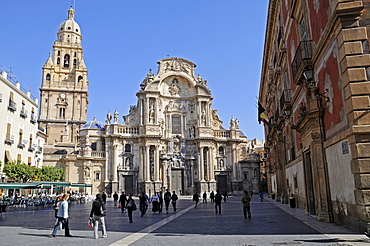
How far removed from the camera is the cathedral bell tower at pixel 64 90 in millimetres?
69250

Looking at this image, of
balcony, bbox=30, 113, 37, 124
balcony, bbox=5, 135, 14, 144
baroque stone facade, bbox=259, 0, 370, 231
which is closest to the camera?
baroque stone facade, bbox=259, 0, 370, 231

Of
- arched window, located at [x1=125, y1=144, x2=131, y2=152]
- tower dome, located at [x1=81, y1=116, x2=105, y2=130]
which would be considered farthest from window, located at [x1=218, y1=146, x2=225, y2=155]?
tower dome, located at [x1=81, y1=116, x2=105, y2=130]

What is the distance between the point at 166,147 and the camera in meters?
50.2

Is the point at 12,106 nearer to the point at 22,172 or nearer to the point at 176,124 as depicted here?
the point at 22,172

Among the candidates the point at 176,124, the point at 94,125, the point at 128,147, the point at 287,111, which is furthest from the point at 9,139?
the point at 287,111

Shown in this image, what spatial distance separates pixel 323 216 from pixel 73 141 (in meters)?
63.4

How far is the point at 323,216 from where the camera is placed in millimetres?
12781

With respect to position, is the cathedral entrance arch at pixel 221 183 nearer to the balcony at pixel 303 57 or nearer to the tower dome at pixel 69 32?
the balcony at pixel 303 57

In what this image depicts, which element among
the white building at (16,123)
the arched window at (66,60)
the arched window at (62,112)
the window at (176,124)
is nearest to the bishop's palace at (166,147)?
the window at (176,124)

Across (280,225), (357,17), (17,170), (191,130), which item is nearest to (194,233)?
(280,225)

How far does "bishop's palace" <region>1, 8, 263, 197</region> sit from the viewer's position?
47062mm

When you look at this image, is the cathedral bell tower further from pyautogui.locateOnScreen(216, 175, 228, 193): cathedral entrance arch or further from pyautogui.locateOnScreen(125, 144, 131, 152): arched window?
pyautogui.locateOnScreen(216, 175, 228, 193): cathedral entrance arch

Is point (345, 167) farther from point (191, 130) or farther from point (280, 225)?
point (191, 130)

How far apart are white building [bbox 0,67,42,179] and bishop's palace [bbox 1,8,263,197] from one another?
9.94 metres
